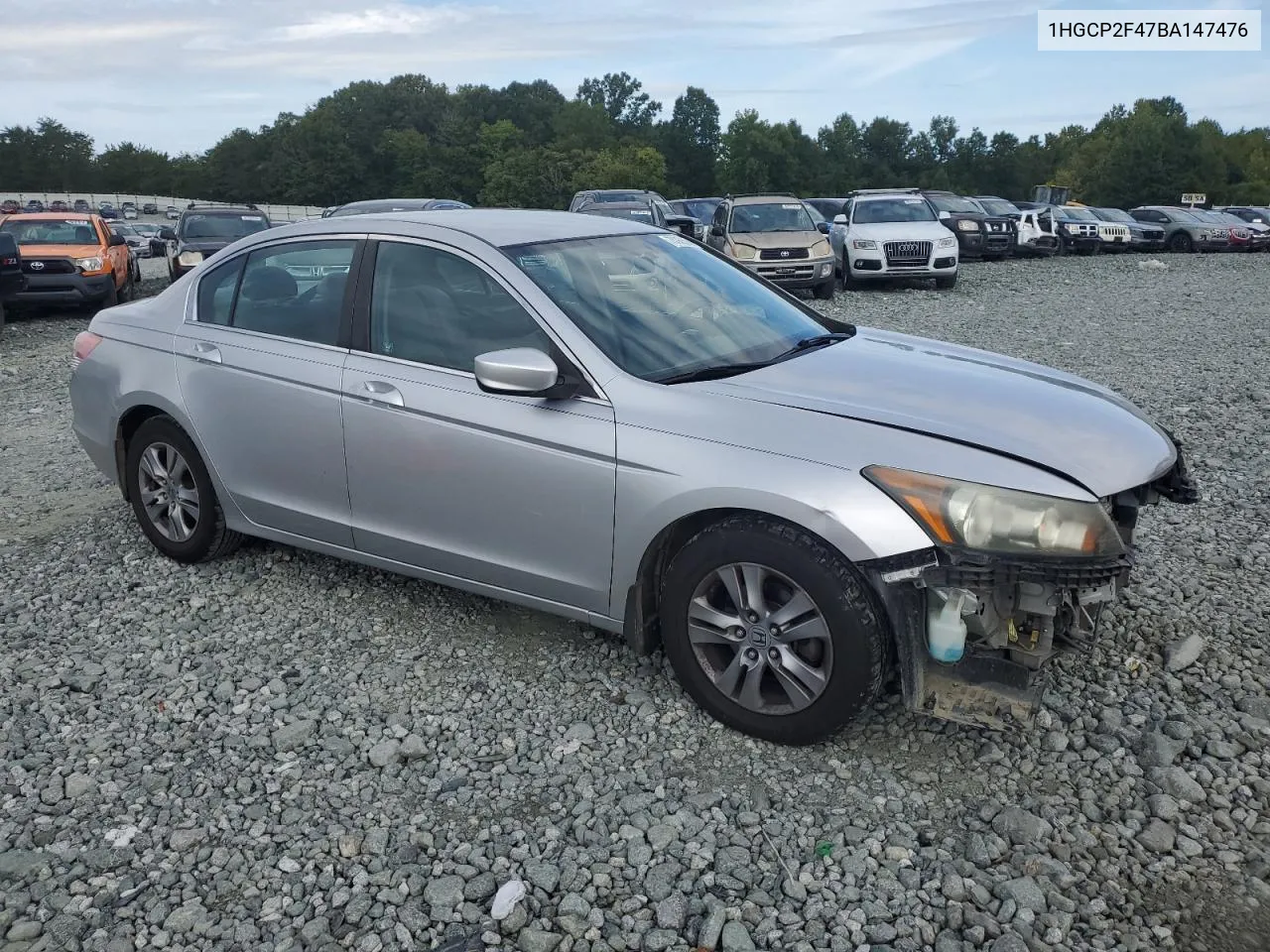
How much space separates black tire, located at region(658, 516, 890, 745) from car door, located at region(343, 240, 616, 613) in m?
0.33

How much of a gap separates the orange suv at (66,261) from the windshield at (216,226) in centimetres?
115

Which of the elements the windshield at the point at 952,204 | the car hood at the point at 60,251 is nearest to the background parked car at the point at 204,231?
the car hood at the point at 60,251

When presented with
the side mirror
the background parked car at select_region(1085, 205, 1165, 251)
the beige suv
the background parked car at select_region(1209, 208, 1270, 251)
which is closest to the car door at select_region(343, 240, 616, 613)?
the side mirror

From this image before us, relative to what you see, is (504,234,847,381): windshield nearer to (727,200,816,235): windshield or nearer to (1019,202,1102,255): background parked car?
(727,200,816,235): windshield

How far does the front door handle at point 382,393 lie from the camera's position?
4.12 meters

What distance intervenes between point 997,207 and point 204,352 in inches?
1069

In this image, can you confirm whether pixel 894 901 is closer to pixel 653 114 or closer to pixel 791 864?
pixel 791 864

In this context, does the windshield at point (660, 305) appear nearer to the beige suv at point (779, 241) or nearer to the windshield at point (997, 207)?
the beige suv at point (779, 241)

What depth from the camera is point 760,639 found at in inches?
134

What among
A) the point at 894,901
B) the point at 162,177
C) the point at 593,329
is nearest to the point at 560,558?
the point at 593,329

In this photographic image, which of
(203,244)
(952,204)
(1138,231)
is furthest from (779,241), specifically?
(1138,231)

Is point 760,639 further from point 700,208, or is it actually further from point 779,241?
point 700,208

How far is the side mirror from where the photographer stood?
361cm

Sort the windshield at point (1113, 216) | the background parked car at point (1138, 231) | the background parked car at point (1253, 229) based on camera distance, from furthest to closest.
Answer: the windshield at point (1113, 216), the background parked car at point (1253, 229), the background parked car at point (1138, 231)
